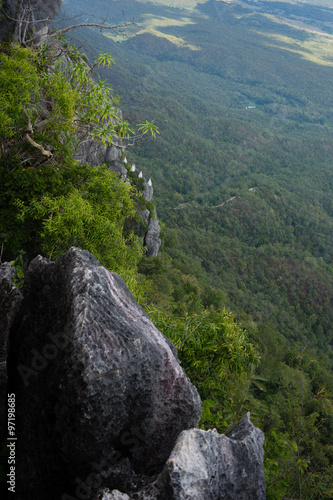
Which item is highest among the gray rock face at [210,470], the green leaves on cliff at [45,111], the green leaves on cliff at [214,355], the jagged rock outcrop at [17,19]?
the jagged rock outcrop at [17,19]

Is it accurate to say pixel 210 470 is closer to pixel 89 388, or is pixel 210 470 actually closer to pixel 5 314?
pixel 89 388

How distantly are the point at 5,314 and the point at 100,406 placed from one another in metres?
1.60

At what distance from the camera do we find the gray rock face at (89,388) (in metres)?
2.83

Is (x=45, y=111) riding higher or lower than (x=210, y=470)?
higher

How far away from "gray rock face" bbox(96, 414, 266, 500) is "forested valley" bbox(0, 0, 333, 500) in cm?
88

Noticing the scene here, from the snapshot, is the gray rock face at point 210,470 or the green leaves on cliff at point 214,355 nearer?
the gray rock face at point 210,470

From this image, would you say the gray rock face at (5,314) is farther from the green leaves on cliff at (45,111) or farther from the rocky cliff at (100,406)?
the green leaves on cliff at (45,111)

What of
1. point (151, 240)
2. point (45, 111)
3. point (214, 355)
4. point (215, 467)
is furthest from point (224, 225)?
point (215, 467)

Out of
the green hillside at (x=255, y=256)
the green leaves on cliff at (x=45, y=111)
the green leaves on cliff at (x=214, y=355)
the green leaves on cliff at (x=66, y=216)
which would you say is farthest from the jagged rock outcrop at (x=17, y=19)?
the green leaves on cliff at (x=214, y=355)

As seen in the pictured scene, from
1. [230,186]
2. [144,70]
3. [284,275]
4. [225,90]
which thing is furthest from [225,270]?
[225,90]

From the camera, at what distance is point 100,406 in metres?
2.79

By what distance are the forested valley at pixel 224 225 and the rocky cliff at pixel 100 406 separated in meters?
1.31

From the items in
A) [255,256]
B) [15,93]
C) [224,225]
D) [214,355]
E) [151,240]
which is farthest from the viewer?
[224,225]

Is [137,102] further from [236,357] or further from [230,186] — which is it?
[236,357]
